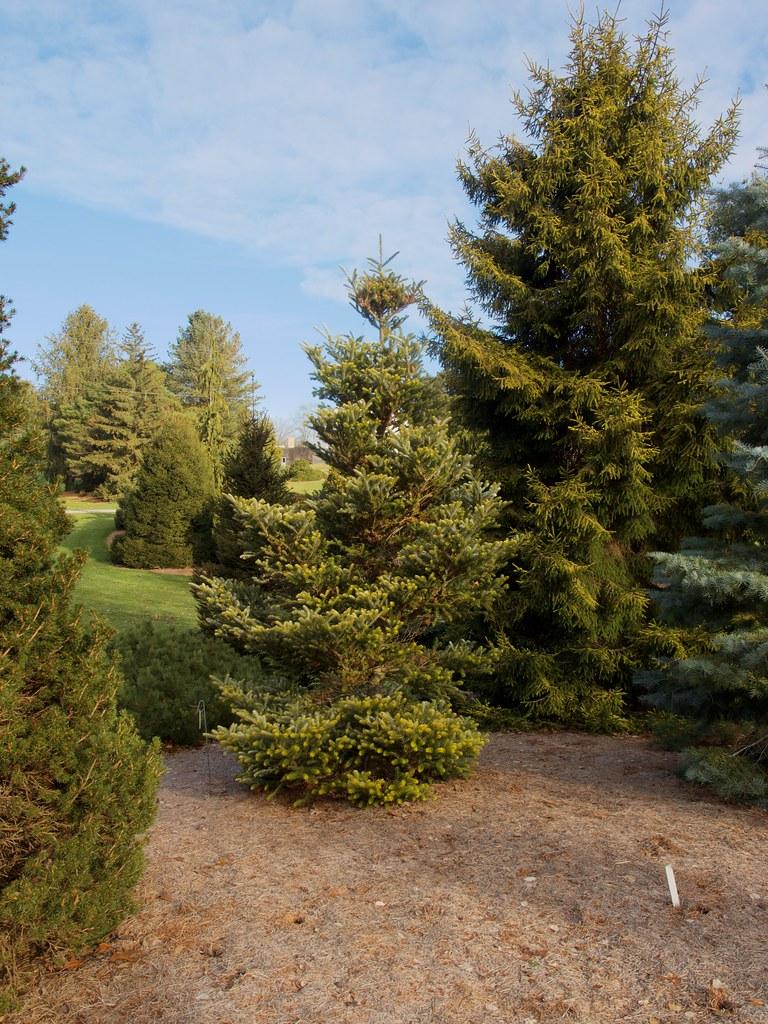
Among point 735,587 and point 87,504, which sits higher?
point 735,587

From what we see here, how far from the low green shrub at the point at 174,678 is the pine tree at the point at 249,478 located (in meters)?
2.79

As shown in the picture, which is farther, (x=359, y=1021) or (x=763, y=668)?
(x=763, y=668)

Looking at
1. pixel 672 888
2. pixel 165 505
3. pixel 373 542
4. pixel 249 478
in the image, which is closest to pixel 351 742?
pixel 373 542

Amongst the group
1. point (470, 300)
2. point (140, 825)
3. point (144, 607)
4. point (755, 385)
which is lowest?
point (144, 607)

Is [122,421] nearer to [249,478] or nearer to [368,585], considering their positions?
[249,478]

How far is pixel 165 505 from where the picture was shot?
72.6 ft

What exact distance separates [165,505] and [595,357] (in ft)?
53.2

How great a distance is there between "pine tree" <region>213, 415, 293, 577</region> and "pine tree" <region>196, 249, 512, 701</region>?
5.81 m

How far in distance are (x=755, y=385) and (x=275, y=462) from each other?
940 cm

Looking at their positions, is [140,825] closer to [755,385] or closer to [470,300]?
[755,385]

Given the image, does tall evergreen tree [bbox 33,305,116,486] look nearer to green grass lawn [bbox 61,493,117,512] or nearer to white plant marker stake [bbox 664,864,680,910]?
green grass lawn [bbox 61,493,117,512]

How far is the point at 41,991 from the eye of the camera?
10.2 feet

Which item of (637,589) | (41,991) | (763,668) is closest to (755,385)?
(763,668)

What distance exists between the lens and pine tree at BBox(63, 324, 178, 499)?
1613 inches
